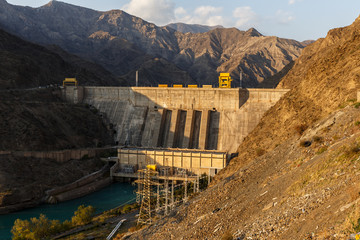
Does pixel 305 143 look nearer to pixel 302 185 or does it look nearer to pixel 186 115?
pixel 302 185

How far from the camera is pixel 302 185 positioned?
733 inches

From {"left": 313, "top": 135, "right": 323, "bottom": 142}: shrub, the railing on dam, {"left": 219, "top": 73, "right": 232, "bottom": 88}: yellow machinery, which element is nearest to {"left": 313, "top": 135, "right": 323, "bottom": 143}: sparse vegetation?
{"left": 313, "top": 135, "right": 323, "bottom": 142}: shrub

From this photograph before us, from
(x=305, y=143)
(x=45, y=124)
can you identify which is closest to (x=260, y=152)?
(x=305, y=143)

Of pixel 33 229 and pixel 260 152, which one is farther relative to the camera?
pixel 260 152

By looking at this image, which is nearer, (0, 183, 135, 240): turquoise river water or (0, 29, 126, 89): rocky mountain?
(0, 183, 135, 240): turquoise river water

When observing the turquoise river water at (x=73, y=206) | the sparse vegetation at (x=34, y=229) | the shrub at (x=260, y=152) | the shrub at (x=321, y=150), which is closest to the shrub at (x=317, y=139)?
the shrub at (x=321, y=150)

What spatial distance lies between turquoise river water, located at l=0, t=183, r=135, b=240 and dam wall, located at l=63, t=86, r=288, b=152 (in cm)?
1555

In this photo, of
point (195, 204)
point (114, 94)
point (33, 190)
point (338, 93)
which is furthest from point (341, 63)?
point (114, 94)

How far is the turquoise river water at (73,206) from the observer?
1734 inches

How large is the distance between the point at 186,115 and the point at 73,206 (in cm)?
3044

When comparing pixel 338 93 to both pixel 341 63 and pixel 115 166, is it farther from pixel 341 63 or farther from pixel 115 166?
pixel 115 166

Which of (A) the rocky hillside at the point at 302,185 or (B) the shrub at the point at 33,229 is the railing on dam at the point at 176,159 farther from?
(B) the shrub at the point at 33,229

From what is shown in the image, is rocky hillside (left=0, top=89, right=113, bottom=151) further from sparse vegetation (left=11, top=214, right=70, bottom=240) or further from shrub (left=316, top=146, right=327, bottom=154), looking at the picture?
shrub (left=316, top=146, right=327, bottom=154)

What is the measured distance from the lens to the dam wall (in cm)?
6650
